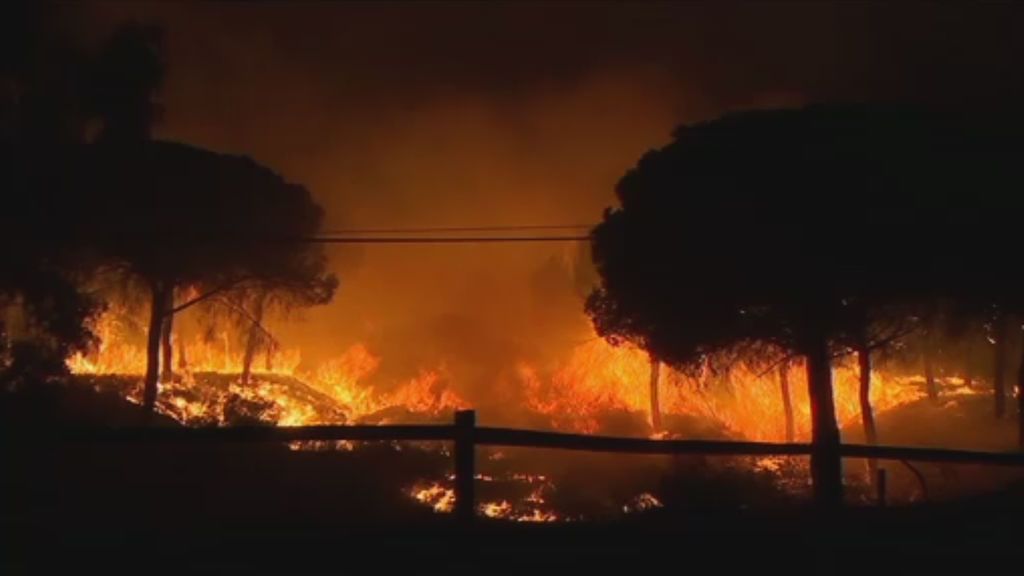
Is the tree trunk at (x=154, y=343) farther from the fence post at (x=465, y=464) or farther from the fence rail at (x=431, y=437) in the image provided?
the fence post at (x=465, y=464)

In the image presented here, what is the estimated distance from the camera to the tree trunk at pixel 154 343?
29.5m

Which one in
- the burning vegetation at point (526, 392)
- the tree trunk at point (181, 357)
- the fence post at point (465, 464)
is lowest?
the fence post at point (465, 464)

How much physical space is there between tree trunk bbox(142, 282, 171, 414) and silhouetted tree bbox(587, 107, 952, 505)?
621 inches

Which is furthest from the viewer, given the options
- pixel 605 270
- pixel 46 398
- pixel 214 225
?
pixel 214 225

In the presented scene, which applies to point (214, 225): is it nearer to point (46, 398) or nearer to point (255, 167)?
point (255, 167)

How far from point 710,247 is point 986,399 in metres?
28.3

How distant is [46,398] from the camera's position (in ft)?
76.3

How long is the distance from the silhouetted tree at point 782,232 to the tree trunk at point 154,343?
51.7 feet

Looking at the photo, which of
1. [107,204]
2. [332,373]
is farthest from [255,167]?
[332,373]

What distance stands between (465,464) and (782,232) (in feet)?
57.8

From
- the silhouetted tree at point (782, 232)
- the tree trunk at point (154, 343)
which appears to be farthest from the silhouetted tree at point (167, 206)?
the silhouetted tree at point (782, 232)

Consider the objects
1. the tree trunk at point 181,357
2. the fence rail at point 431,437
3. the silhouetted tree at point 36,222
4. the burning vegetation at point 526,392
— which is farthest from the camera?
the tree trunk at point 181,357

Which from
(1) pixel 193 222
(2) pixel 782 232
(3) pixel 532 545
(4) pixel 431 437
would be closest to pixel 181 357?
(1) pixel 193 222

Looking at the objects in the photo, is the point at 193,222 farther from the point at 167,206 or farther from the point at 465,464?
the point at 465,464
